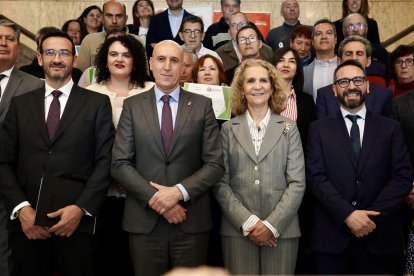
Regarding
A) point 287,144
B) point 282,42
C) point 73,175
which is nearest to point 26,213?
point 73,175

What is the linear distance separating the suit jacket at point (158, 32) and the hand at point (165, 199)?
3.66 meters

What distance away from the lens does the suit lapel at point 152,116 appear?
4.20 m

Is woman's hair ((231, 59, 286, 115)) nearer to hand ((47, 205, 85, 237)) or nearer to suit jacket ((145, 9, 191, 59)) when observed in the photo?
hand ((47, 205, 85, 237))

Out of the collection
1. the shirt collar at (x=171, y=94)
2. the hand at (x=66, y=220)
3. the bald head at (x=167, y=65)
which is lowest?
the hand at (x=66, y=220)

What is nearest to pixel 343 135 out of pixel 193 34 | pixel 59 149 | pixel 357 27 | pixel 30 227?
pixel 59 149

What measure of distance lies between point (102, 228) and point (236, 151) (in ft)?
3.56

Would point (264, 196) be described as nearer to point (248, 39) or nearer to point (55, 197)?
point (55, 197)

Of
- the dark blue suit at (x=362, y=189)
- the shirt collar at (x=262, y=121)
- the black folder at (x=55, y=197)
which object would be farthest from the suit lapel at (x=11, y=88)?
the dark blue suit at (x=362, y=189)

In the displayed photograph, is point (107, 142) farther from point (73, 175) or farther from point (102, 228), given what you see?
point (102, 228)

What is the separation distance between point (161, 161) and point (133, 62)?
0.99m

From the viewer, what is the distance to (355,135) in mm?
4590

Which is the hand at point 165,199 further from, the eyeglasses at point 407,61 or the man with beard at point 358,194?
the eyeglasses at point 407,61

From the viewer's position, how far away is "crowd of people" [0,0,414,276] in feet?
13.8

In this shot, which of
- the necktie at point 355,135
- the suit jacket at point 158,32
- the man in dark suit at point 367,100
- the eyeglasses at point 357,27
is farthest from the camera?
the suit jacket at point 158,32
